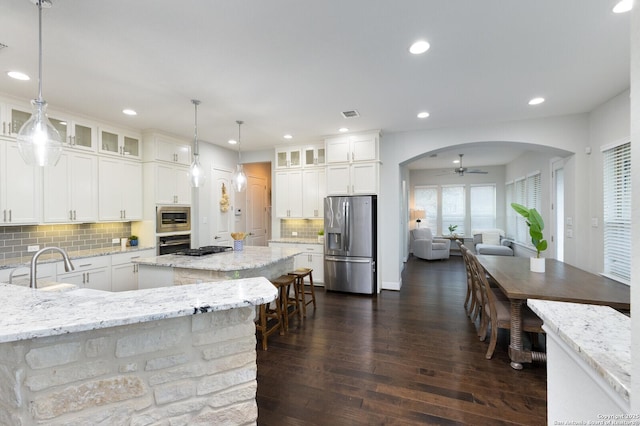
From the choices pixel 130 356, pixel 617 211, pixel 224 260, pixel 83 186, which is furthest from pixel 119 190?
pixel 617 211

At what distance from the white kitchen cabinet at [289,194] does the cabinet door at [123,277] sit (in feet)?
8.53

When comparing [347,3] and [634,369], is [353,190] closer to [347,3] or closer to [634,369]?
[347,3]

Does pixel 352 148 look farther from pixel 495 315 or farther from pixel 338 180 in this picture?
pixel 495 315

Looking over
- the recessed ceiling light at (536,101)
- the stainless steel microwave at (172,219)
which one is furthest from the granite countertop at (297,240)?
the recessed ceiling light at (536,101)

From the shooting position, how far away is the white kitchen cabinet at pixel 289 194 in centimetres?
557

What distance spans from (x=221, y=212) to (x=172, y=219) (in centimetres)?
107

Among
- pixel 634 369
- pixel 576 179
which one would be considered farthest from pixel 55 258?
pixel 576 179

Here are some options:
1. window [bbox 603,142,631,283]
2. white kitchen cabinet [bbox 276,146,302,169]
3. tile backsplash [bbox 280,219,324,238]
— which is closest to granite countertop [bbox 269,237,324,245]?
tile backsplash [bbox 280,219,324,238]

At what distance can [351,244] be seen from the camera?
190 inches

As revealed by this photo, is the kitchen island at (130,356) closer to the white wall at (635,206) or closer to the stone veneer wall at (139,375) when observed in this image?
the stone veneer wall at (139,375)

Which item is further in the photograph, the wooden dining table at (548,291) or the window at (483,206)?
the window at (483,206)

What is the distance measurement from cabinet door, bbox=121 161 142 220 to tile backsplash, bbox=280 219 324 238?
8.46ft

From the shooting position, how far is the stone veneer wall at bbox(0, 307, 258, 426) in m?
0.98

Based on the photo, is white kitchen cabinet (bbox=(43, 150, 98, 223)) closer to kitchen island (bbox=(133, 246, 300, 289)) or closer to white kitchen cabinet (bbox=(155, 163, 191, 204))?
white kitchen cabinet (bbox=(155, 163, 191, 204))
